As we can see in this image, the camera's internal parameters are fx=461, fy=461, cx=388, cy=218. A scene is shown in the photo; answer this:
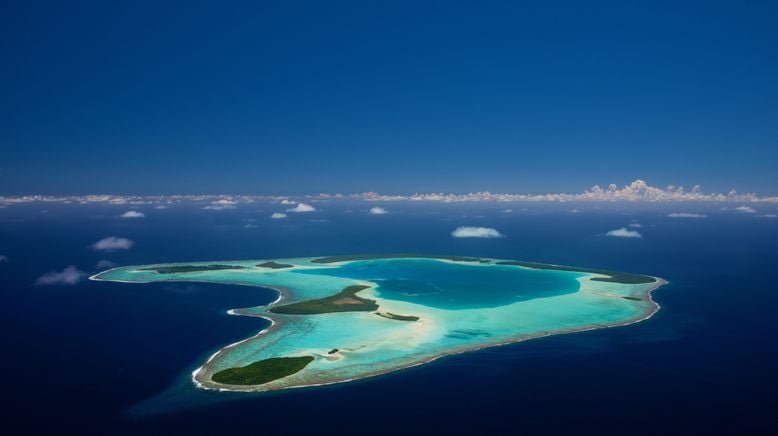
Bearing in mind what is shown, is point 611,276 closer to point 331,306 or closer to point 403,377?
point 331,306

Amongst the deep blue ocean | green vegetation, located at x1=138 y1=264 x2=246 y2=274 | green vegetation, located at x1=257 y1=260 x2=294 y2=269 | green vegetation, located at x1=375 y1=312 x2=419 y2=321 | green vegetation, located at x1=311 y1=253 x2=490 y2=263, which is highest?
green vegetation, located at x1=311 y1=253 x2=490 y2=263

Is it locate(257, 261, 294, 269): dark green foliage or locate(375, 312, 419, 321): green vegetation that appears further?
locate(257, 261, 294, 269): dark green foliage

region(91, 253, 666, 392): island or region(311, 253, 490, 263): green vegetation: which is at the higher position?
region(311, 253, 490, 263): green vegetation

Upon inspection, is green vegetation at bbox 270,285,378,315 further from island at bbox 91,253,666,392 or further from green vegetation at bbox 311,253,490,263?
green vegetation at bbox 311,253,490,263

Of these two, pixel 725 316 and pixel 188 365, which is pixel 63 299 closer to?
pixel 188 365

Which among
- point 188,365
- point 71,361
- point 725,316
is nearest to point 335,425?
point 188,365

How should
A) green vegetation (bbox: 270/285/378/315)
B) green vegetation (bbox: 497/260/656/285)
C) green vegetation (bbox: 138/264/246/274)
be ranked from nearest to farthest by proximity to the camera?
green vegetation (bbox: 270/285/378/315)
green vegetation (bbox: 497/260/656/285)
green vegetation (bbox: 138/264/246/274)

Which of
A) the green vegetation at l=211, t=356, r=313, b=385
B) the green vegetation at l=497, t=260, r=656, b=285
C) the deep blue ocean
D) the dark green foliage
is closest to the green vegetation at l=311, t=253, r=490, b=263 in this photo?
the dark green foliage
